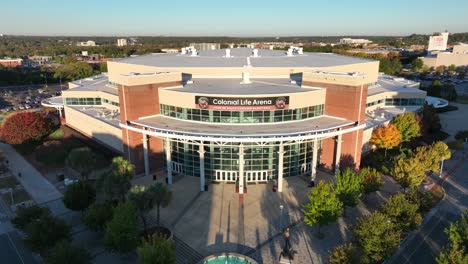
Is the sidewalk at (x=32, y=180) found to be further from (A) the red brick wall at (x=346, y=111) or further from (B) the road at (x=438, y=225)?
(B) the road at (x=438, y=225)

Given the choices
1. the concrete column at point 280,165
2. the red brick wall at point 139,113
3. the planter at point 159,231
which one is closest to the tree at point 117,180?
the planter at point 159,231

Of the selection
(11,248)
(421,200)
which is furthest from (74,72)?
(421,200)

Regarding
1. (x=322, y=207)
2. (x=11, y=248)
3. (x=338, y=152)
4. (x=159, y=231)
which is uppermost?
(x=338, y=152)

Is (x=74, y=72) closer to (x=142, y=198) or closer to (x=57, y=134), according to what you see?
(x=57, y=134)

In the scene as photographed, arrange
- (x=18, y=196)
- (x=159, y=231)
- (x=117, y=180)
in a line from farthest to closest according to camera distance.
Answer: (x=18, y=196) < (x=117, y=180) < (x=159, y=231)

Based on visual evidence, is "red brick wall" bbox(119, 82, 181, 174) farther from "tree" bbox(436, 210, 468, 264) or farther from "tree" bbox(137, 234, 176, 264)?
"tree" bbox(436, 210, 468, 264)

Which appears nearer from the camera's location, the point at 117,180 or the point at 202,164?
the point at 117,180

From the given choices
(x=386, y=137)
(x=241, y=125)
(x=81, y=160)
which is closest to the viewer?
(x=81, y=160)
